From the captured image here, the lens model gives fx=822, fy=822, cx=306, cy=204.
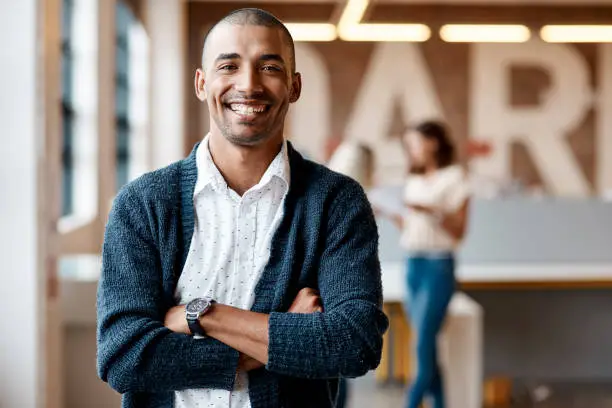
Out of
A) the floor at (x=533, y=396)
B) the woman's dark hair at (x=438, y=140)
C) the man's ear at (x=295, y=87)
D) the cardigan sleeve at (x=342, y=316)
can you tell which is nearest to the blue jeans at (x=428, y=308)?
the woman's dark hair at (x=438, y=140)

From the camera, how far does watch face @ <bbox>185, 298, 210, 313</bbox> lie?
1.18 metres

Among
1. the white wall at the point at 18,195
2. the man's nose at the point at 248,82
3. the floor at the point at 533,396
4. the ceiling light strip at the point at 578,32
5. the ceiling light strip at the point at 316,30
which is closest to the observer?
the man's nose at the point at 248,82

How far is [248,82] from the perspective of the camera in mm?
1127

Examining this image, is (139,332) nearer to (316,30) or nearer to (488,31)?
(316,30)

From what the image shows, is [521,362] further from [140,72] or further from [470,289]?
[140,72]

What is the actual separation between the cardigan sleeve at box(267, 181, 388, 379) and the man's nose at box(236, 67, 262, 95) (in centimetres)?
23

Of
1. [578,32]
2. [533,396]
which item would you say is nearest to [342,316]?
[533,396]

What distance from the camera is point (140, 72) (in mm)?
8016

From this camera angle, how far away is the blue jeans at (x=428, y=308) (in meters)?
3.88

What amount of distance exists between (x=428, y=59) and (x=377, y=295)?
839cm

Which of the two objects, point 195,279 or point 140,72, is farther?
point 140,72

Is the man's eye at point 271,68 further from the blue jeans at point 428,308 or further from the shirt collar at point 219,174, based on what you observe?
the blue jeans at point 428,308

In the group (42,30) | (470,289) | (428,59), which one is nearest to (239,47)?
(42,30)

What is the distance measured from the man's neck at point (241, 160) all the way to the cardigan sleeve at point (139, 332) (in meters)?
0.14
